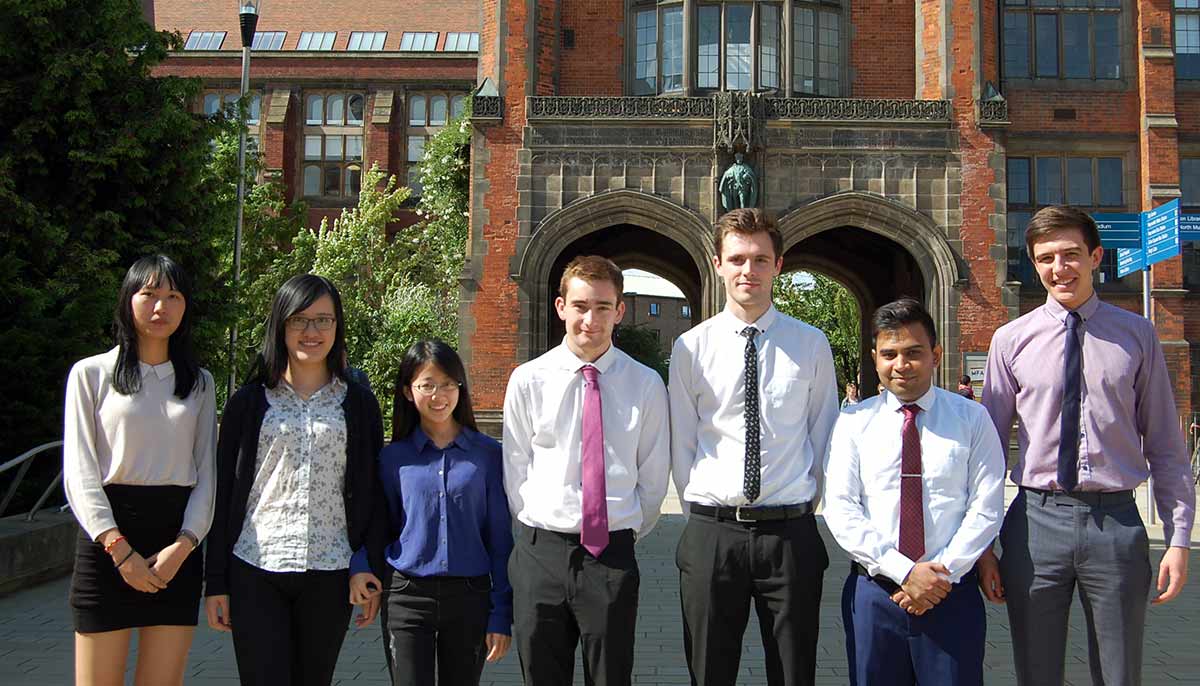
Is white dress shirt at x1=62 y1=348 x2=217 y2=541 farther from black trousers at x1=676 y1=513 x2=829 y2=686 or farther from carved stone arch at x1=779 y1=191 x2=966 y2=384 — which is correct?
carved stone arch at x1=779 y1=191 x2=966 y2=384

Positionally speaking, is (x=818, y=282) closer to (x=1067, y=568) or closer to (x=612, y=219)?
(x=612, y=219)

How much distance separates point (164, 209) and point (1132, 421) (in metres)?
12.1

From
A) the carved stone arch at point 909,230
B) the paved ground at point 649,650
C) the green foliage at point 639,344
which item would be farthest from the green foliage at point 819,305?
the paved ground at point 649,650

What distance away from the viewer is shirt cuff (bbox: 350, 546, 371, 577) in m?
3.88

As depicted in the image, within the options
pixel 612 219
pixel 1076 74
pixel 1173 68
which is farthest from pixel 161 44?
pixel 1173 68

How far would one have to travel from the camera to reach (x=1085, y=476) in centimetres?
392

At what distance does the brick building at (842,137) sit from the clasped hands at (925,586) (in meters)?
15.2

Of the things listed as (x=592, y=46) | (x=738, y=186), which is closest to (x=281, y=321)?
(x=738, y=186)

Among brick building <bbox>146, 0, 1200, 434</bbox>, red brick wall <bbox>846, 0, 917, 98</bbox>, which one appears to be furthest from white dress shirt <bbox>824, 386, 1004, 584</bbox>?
red brick wall <bbox>846, 0, 917, 98</bbox>

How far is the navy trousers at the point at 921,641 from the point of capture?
378 cm

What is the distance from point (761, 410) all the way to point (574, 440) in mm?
728

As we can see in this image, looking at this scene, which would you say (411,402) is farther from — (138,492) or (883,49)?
(883,49)

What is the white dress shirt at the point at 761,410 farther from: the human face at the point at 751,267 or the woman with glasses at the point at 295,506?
the woman with glasses at the point at 295,506

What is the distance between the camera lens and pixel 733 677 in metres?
3.94
